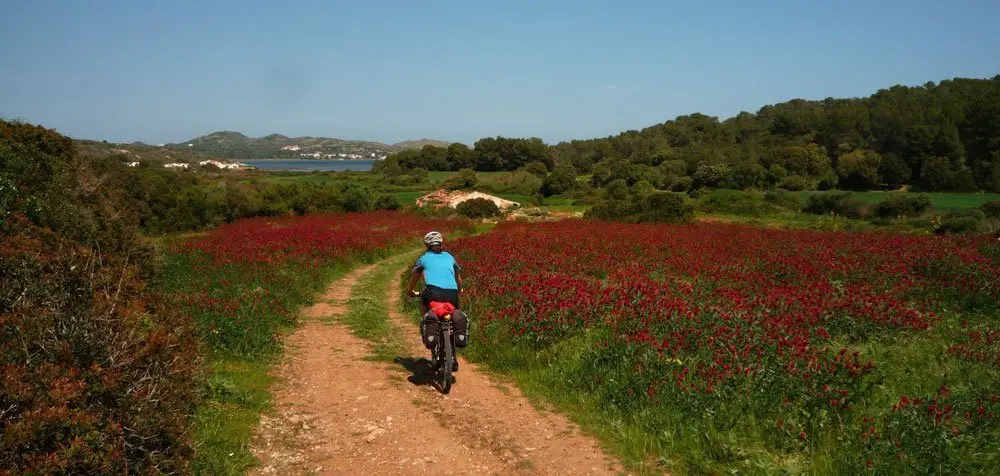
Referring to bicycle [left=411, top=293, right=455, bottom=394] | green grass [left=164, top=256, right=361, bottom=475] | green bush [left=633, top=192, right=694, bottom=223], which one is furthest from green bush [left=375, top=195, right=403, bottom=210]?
bicycle [left=411, top=293, right=455, bottom=394]

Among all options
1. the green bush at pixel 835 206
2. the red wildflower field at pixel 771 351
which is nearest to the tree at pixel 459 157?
the green bush at pixel 835 206

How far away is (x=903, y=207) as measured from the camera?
166 ft

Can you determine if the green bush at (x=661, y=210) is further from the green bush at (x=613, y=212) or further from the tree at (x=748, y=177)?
the tree at (x=748, y=177)

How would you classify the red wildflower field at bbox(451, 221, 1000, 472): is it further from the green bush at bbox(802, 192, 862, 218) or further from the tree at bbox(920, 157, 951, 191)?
the tree at bbox(920, 157, 951, 191)

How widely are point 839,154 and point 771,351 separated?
112 meters

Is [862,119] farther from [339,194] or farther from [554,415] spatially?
[554,415]

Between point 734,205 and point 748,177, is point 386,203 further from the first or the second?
point 748,177

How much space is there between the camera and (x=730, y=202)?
6262 centimetres

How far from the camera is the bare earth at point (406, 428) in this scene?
5805 millimetres

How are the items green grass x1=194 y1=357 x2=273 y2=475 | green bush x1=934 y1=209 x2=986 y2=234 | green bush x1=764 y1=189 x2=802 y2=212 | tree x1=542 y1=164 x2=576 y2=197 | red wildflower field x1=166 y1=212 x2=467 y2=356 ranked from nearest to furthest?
green grass x1=194 y1=357 x2=273 y2=475 → red wildflower field x1=166 y1=212 x2=467 y2=356 → green bush x1=934 y1=209 x2=986 y2=234 → green bush x1=764 y1=189 x2=802 y2=212 → tree x1=542 y1=164 x2=576 y2=197

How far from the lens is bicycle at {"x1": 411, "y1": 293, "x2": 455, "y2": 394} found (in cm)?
795

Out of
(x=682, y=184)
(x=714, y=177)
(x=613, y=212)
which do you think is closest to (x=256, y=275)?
(x=613, y=212)

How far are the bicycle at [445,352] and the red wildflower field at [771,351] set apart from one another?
155 centimetres

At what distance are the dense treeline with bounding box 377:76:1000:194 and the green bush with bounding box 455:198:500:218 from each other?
3602 cm
